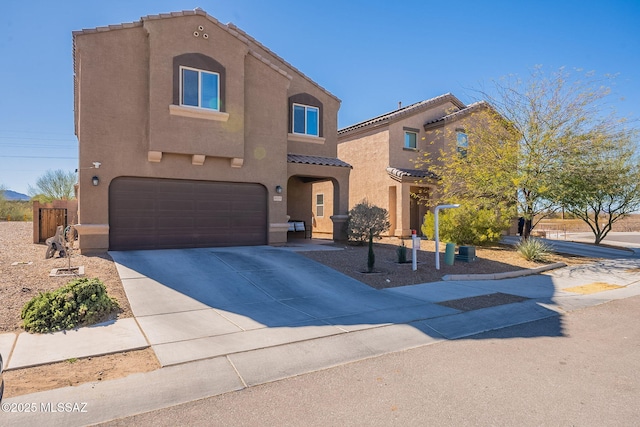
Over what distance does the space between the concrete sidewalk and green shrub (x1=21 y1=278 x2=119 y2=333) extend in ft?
1.00

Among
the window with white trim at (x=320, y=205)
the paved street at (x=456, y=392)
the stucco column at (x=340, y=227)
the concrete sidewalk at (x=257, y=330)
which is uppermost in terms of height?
the window with white trim at (x=320, y=205)

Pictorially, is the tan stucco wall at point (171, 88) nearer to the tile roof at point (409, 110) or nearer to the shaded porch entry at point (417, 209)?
the tile roof at point (409, 110)

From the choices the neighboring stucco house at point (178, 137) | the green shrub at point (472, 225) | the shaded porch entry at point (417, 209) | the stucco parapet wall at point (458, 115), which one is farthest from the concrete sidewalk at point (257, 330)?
the stucco parapet wall at point (458, 115)

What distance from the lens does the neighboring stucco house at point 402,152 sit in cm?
2141

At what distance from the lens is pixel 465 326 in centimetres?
693

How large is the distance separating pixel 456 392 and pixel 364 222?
11.5 metres

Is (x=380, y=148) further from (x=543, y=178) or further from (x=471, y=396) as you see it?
(x=471, y=396)

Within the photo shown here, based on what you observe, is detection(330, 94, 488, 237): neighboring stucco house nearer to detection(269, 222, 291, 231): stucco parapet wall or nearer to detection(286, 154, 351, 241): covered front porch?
detection(286, 154, 351, 241): covered front porch

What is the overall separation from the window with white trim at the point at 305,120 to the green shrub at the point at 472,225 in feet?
23.7

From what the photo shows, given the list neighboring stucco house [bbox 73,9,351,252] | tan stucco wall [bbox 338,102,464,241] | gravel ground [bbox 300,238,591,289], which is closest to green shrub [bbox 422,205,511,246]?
gravel ground [bbox 300,238,591,289]

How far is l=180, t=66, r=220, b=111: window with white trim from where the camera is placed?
1295 cm

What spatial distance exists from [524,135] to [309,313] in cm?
1321

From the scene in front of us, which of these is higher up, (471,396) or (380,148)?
(380,148)

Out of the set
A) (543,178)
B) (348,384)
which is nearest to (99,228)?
(348,384)
